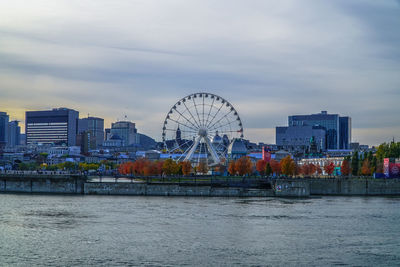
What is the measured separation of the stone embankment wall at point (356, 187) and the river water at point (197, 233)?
20.4 metres

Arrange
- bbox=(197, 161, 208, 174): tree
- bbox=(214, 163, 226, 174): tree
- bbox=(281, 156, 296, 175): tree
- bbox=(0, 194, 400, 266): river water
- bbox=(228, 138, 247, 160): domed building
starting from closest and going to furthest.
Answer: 1. bbox=(0, 194, 400, 266): river water
2. bbox=(281, 156, 296, 175): tree
3. bbox=(197, 161, 208, 174): tree
4. bbox=(214, 163, 226, 174): tree
5. bbox=(228, 138, 247, 160): domed building

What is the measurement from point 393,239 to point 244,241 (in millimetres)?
12310

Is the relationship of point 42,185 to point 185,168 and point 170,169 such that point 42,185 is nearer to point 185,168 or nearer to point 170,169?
point 170,169

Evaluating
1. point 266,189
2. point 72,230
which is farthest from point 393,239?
point 266,189

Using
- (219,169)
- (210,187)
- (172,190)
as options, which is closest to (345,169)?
(219,169)

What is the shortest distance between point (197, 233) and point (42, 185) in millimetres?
52444

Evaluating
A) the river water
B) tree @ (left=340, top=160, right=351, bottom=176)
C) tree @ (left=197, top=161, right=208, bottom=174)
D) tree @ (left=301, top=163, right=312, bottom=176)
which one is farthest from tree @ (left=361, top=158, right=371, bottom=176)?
the river water

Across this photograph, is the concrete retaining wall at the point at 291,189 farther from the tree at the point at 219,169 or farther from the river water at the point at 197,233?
the tree at the point at 219,169

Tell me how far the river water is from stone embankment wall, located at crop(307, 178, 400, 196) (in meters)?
20.4

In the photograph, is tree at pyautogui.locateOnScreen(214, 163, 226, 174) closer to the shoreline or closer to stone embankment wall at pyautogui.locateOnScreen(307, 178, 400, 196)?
the shoreline

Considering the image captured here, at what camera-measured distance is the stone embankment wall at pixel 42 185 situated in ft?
322

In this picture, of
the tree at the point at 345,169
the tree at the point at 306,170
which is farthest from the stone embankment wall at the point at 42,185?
the tree at the point at 306,170

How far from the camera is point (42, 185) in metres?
Answer: 100

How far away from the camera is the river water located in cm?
4344
